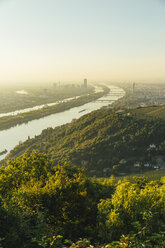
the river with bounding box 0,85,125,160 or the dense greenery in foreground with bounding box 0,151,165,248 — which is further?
the river with bounding box 0,85,125,160

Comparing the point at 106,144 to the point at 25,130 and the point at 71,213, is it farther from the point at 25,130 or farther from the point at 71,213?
the point at 71,213

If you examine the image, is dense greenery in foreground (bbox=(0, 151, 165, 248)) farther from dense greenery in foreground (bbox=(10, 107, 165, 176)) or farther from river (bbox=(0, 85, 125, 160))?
river (bbox=(0, 85, 125, 160))

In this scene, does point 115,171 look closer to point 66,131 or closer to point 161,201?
point 66,131

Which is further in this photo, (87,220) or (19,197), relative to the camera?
(87,220)

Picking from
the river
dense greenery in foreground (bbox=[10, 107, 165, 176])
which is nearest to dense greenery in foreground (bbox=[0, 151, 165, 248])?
dense greenery in foreground (bbox=[10, 107, 165, 176])

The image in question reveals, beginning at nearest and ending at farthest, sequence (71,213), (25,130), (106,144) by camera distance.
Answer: (71,213) < (106,144) < (25,130)

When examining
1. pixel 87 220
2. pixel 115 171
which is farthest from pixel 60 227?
pixel 115 171

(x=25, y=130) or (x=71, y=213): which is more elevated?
(x=71, y=213)

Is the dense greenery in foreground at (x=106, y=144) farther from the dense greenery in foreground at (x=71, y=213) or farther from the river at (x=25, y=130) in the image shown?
the dense greenery in foreground at (x=71, y=213)

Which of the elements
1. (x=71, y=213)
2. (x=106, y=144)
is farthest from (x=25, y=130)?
(x=71, y=213)
